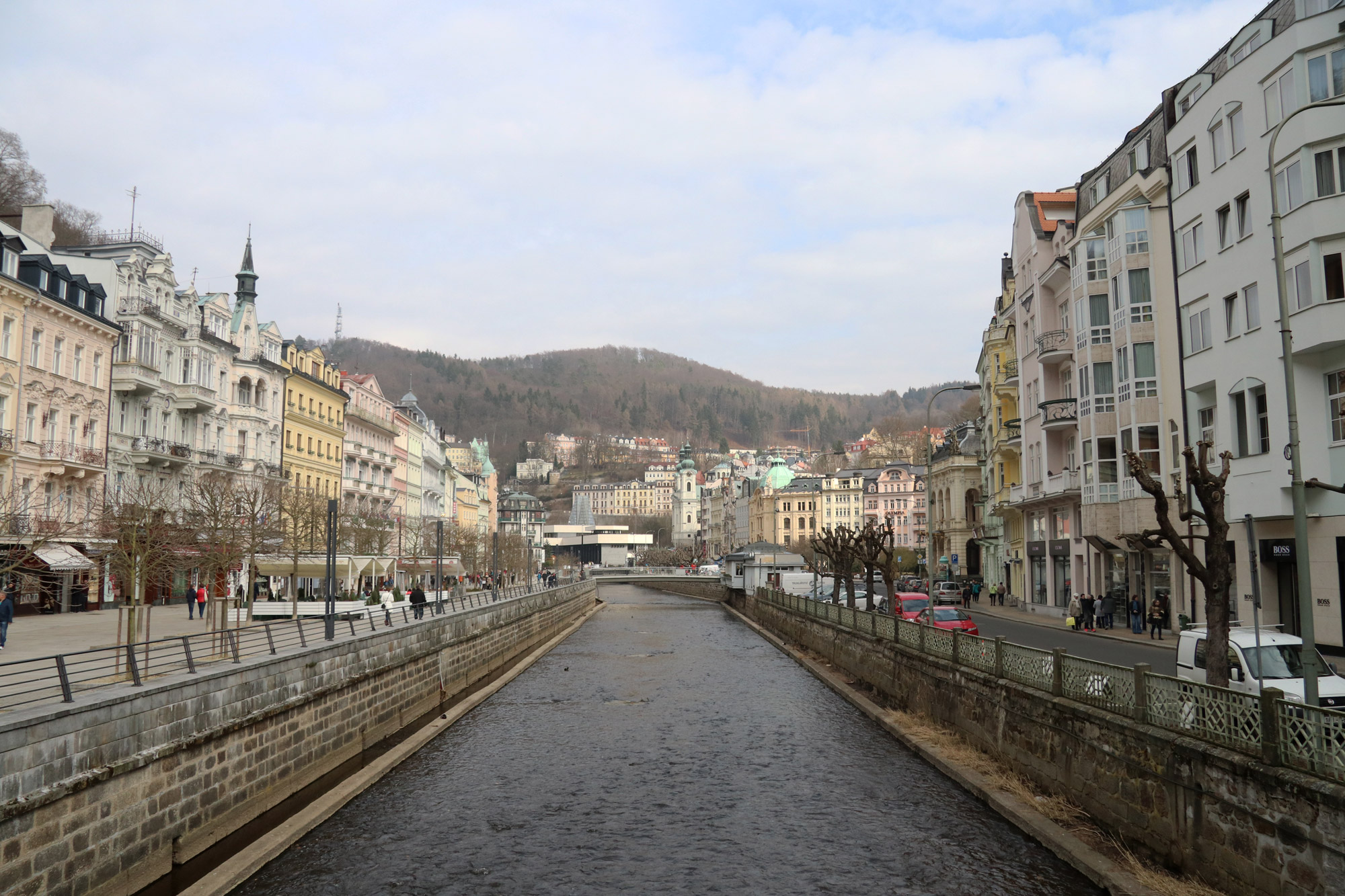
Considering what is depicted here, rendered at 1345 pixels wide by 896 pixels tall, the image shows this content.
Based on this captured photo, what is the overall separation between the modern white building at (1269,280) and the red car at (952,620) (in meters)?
8.52

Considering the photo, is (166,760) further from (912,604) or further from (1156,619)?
(1156,619)

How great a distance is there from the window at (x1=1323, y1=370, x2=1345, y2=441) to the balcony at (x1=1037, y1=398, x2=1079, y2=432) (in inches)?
718

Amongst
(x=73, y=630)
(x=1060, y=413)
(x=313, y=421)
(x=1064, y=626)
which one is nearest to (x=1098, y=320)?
(x=1060, y=413)

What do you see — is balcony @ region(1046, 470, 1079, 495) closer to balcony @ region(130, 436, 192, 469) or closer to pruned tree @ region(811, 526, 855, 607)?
pruned tree @ region(811, 526, 855, 607)

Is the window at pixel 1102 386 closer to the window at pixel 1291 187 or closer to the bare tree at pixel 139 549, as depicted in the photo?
the window at pixel 1291 187

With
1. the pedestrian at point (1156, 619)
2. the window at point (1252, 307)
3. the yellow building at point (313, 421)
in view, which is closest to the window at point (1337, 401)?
the window at point (1252, 307)

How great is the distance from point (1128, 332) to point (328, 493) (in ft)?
178

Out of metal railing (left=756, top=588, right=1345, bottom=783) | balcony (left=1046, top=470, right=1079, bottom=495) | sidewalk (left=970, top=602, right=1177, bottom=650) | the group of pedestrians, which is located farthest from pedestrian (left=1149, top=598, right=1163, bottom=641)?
metal railing (left=756, top=588, right=1345, bottom=783)

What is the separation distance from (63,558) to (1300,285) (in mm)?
42884

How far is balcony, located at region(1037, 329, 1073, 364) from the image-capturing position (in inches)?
1921

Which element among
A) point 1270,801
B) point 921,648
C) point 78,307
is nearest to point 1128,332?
point 921,648

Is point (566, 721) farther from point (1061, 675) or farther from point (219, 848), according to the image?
point (1061, 675)

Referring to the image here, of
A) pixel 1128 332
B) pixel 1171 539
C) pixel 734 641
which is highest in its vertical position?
pixel 1128 332

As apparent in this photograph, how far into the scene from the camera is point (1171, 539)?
15273 millimetres
